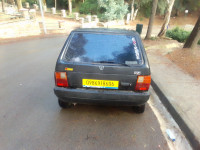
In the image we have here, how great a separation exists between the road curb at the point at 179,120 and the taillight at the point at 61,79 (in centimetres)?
232

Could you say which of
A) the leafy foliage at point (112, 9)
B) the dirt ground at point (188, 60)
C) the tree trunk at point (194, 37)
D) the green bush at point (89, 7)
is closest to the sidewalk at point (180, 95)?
the dirt ground at point (188, 60)

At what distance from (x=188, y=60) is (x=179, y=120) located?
404 cm

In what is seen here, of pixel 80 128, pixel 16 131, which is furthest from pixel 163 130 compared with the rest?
pixel 16 131

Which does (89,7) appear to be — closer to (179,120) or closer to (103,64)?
(103,64)

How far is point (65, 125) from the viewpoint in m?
2.91

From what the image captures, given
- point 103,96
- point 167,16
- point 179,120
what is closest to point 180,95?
point 179,120

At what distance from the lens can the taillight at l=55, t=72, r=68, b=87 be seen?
2678 mm

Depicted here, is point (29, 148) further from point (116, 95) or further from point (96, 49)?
point (96, 49)

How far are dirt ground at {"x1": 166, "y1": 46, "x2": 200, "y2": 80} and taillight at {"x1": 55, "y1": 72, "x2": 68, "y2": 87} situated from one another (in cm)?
430

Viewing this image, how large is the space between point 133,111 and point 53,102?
1865mm

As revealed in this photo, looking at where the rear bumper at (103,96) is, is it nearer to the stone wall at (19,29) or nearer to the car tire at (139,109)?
the car tire at (139,109)

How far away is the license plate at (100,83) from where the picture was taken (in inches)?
105

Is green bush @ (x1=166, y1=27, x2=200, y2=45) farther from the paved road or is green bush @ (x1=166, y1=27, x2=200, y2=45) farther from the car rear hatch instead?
the car rear hatch

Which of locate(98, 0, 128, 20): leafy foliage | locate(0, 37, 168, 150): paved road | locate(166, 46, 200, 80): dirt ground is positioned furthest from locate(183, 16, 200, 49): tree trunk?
locate(98, 0, 128, 20): leafy foliage
